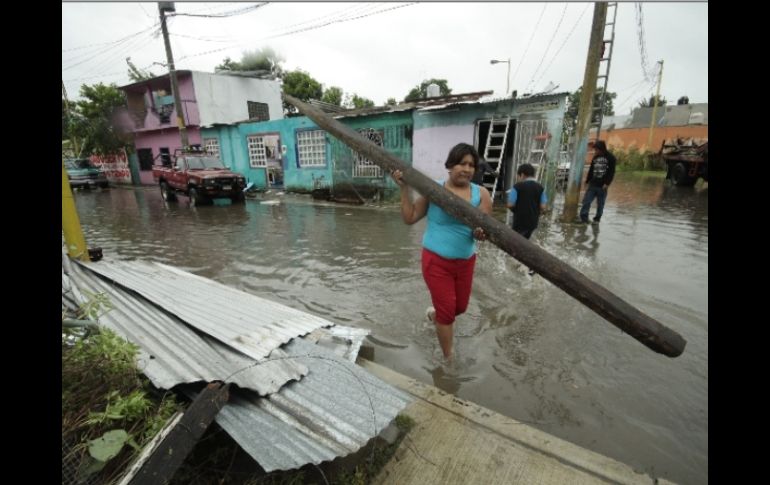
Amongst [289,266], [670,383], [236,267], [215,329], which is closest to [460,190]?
[215,329]

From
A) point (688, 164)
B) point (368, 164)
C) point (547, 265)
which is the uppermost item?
point (368, 164)

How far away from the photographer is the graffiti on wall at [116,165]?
77.2 feet

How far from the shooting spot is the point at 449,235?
244 centimetres

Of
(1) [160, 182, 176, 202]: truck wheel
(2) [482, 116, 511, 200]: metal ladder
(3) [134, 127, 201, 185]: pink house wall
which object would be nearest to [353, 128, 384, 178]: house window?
(2) [482, 116, 511, 200]: metal ladder

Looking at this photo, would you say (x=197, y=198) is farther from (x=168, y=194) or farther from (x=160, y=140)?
(x=160, y=140)

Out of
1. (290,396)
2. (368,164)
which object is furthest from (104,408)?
(368,164)

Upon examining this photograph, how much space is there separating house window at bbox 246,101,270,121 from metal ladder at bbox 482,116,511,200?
16122mm

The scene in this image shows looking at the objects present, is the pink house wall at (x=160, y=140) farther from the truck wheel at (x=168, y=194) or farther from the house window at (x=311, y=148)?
the house window at (x=311, y=148)

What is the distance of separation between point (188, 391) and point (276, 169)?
1568cm

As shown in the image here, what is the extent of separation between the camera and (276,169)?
16141 millimetres

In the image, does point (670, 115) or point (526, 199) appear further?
point (670, 115)

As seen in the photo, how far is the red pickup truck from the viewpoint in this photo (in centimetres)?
1180

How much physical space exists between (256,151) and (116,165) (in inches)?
606

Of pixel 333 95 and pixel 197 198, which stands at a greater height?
pixel 333 95
